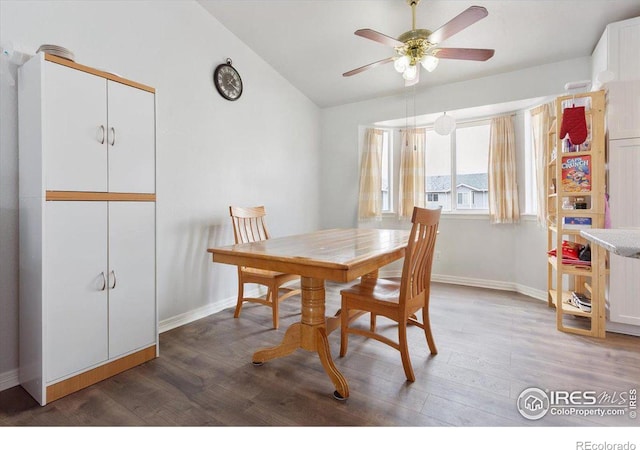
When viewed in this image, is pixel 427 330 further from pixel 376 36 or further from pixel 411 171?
pixel 411 171

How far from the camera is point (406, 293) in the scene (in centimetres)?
171

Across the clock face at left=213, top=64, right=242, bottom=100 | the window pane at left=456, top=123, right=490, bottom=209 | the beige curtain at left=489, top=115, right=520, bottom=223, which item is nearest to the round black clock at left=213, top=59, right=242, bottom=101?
the clock face at left=213, top=64, right=242, bottom=100

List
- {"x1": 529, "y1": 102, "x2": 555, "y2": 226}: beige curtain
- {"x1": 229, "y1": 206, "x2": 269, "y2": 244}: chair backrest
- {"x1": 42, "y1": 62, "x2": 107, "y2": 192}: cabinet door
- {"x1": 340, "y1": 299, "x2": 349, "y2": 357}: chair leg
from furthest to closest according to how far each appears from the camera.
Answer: {"x1": 529, "y1": 102, "x2": 555, "y2": 226}: beige curtain → {"x1": 229, "y1": 206, "x2": 269, "y2": 244}: chair backrest → {"x1": 340, "y1": 299, "x2": 349, "y2": 357}: chair leg → {"x1": 42, "y1": 62, "x2": 107, "y2": 192}: cabinet door

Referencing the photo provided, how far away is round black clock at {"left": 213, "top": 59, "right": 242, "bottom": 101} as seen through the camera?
298cm

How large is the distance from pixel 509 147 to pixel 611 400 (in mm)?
2873

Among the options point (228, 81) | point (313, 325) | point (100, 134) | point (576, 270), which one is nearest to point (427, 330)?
point (313, 325)

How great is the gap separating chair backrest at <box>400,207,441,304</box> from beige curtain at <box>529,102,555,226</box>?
81.8 inches

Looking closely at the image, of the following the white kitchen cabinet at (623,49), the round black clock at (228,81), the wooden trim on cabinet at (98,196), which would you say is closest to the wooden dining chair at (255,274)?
the wooden trim on cabinet at (98,196)

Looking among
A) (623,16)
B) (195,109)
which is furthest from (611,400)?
(195,109)

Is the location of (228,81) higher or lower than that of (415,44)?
higher

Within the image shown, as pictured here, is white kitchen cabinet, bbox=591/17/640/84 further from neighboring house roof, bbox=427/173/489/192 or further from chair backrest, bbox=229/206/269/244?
chair backrest, bbox=229/206/269/244

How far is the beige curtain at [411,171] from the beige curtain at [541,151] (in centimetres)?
128

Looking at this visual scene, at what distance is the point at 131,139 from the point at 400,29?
2.51 meters

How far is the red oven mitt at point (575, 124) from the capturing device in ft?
7.62
